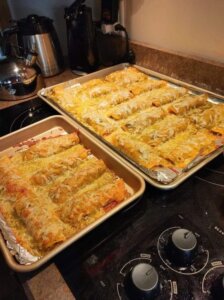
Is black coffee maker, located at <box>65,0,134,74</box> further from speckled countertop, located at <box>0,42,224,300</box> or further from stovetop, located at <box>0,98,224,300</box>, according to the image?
stovetop, located at <box>0,98,224,300</box>

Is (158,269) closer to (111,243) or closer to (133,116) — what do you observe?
(111,243)

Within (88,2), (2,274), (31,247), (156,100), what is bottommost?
(2,274)

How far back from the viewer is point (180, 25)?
114 cm

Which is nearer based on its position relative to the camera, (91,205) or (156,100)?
(91,205)

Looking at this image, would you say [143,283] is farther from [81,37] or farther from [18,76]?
[81,37]

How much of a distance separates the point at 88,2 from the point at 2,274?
147cm

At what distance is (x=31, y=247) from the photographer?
1.95 feet

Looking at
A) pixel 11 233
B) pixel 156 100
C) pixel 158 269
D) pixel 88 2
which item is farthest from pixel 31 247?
pixel 88 2

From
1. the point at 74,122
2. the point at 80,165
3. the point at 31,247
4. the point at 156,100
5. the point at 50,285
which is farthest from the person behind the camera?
the point at 156,100

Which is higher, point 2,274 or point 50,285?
point 50,285

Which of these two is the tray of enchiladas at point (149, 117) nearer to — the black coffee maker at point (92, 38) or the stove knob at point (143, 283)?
the black coffee maker at point (92, 38)

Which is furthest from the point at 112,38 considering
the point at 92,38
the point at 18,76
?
the point at 18,76

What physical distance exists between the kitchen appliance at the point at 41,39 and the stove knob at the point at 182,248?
1.10 metres

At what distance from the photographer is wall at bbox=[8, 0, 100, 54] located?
1345 mm
